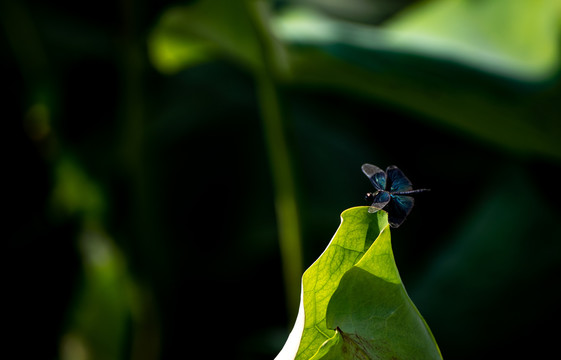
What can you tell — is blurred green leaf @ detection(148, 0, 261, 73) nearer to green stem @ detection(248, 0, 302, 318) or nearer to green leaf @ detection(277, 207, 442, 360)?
green stem @ detection(248, 0, 302, 318)

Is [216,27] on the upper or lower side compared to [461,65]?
upper

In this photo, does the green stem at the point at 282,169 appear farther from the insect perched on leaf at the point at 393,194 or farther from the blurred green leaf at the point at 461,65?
the insect perched on leaf at the point at 393,194

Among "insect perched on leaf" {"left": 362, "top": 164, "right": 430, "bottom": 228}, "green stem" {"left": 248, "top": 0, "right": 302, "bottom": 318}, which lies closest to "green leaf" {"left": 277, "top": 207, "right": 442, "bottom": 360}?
"insect perched on leaf" {"left": 362, "top": 164, "right": 430, "bottom": 228}

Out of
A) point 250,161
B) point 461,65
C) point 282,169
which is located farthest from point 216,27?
point 250,161

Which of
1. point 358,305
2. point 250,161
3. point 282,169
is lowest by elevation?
point 358,305

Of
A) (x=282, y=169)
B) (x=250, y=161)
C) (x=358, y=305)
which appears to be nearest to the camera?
(x=358, y=305)

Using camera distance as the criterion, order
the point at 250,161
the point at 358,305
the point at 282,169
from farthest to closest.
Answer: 1. the point at 250,161
2. the point at 282,169
3. the point at 358,305

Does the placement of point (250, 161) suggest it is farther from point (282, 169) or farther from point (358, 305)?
point (358, 305)

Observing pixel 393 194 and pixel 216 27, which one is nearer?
pixel 393 194
